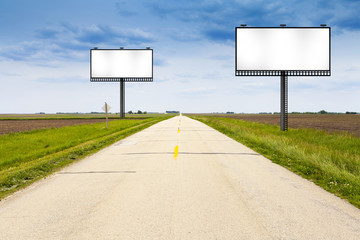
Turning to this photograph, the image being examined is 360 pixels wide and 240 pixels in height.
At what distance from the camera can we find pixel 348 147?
37.7 feet

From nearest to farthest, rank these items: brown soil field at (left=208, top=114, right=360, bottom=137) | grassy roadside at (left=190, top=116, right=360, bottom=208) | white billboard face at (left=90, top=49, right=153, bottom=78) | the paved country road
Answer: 1. the paved country road
2. grassy roadside at (left=190, top=116, right=360, bottom=208)
3. brown soil field at (left=208, top=114, right=360, bottom=137)
4. white billboard face at (left=90, top=49, right=153, bottom=78)

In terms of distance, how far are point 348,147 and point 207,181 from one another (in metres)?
8.72

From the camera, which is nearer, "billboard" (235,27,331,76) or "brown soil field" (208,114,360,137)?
"billboard" (235,27,331,76)

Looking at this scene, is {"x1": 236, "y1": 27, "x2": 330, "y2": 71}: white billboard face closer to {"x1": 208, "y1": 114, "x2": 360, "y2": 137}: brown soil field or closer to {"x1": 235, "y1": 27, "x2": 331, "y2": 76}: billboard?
{"x1": 235, "y1": 27, "x2": 331, "y2": 76}: billboard

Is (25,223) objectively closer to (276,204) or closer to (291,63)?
(276,204)

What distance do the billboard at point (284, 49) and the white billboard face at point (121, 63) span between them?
29262 mm

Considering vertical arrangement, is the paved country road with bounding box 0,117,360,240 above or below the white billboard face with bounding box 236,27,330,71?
below

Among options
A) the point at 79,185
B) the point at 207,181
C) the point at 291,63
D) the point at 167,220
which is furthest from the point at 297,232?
the point at 291,63

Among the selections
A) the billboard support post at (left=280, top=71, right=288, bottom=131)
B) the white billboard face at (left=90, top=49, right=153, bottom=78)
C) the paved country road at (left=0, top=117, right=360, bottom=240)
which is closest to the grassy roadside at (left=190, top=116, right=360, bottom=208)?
the paved country road at (left=0, top=117, right=360, bottom=240)

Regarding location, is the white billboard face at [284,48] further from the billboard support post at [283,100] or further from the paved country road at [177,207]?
the paved country road at [177,207]

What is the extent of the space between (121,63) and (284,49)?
3285 cm

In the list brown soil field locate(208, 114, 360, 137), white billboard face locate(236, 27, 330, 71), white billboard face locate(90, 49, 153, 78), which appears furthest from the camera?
white billboard face locate(90, 49, 153, 78)

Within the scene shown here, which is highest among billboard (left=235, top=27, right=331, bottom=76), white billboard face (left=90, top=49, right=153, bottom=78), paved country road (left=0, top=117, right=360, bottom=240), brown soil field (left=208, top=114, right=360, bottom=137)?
white billboard face (left=90, top=49, right=153, bottom=78)

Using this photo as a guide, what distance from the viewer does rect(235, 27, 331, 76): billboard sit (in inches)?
808
